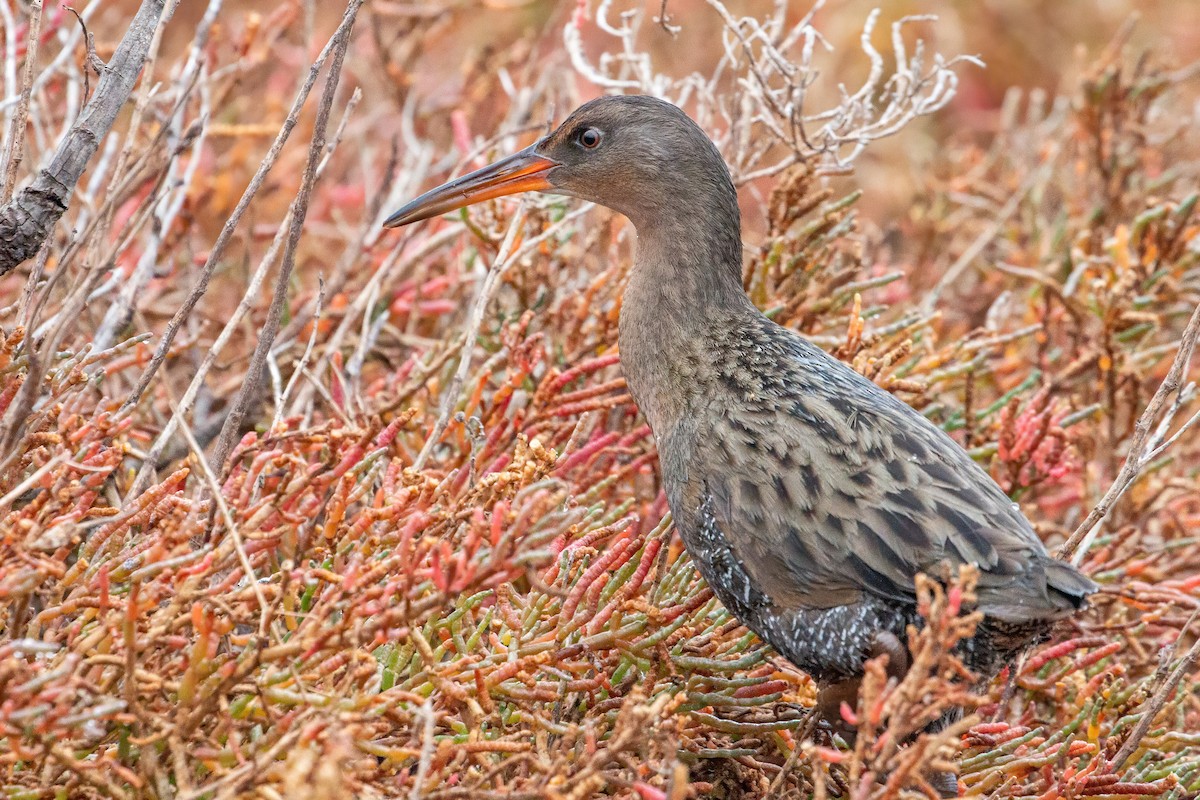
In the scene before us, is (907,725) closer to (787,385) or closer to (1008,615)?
(1008,615)

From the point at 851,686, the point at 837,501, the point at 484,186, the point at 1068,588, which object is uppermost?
the point at 484,186

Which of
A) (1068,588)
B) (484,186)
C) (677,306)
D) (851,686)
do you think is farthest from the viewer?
(484,186)

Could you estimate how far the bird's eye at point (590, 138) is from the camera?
341cm

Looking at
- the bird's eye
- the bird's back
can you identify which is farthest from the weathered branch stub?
the bird's back

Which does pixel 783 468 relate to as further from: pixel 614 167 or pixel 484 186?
pixel 484 186

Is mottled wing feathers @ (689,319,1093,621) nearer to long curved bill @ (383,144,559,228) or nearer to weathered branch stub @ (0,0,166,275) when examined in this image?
long curved bill @ (383,144,559,228)

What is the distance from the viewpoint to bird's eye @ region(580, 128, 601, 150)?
11.2 ft

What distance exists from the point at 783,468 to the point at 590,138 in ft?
3.71

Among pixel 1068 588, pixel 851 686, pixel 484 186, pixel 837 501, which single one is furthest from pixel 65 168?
pixel 1068 588

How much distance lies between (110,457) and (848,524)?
147 cm

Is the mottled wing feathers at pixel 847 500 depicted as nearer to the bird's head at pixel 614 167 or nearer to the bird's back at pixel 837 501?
the bird's back at pixel 837 501

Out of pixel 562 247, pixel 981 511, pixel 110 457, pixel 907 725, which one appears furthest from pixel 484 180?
pixel 907 725

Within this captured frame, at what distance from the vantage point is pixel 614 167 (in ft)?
11.1

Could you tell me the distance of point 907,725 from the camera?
6.47ft
